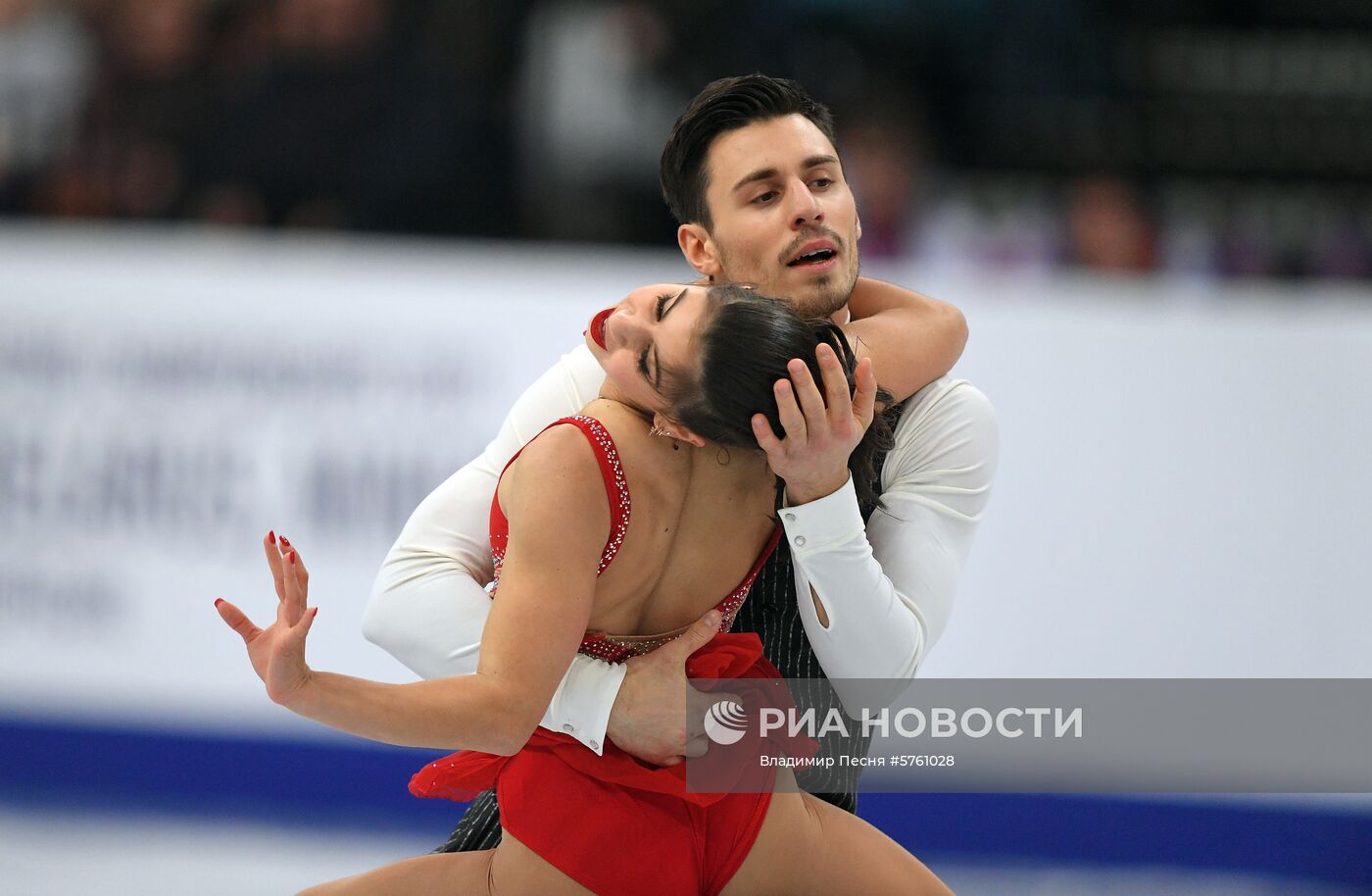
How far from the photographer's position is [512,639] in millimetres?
1839

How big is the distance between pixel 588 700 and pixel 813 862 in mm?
368

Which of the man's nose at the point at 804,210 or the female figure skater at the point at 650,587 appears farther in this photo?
the man's nose at the point at 804,210

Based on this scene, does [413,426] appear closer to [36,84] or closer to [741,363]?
[36,84]

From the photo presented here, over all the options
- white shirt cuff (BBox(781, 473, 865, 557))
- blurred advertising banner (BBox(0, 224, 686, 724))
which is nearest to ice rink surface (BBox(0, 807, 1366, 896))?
blurred advertising banner (BBox(0, 224, 686, 724))

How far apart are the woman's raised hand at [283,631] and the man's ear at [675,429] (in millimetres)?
514

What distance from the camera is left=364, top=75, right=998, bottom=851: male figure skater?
2.07 m

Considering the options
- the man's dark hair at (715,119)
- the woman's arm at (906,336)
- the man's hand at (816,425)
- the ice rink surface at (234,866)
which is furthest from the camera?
the ice rink surface at (234,866)

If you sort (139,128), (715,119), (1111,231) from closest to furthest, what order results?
(715,119)
(1111,231)
(139,128)

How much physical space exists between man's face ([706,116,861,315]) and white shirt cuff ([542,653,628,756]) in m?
0.68

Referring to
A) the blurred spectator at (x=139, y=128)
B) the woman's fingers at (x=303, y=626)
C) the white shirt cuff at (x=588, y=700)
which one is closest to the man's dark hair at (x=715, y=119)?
the white shirt cuff at (x=588, y=700)

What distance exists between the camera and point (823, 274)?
245cm

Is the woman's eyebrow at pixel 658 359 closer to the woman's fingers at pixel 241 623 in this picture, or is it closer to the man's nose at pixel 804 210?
the man's nose at pixel 804 210

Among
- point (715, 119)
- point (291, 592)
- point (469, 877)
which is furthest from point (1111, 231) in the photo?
point (291, 592)

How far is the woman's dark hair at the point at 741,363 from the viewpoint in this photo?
76.0 inches
